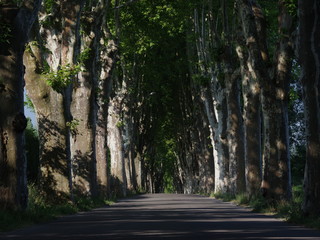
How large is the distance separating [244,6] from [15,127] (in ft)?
30.0

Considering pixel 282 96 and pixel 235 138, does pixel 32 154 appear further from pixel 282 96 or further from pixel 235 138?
pixel 282 96

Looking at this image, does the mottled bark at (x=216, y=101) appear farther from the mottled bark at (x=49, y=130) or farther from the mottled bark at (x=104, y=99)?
the mottled bark at (x=49, y=130)

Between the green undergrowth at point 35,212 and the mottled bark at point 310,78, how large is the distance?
18.1 feet

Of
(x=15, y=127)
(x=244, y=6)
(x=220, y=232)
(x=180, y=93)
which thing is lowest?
(x=220, y=232)

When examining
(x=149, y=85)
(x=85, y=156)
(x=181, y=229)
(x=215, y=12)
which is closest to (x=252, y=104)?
(x=85, y=156)

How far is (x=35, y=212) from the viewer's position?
17.1 meters

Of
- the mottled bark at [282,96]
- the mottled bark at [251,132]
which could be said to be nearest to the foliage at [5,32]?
the mottled bark at [282,96]

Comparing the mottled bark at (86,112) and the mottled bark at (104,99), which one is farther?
the mottled bark at (104,99)

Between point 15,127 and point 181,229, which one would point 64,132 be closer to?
point 15,127

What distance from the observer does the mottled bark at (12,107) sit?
659 inches

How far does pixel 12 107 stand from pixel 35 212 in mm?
2343

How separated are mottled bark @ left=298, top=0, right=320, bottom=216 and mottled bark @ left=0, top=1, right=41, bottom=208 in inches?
238

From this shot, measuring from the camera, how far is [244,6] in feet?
76.3

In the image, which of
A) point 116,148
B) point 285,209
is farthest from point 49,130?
point 116,148
